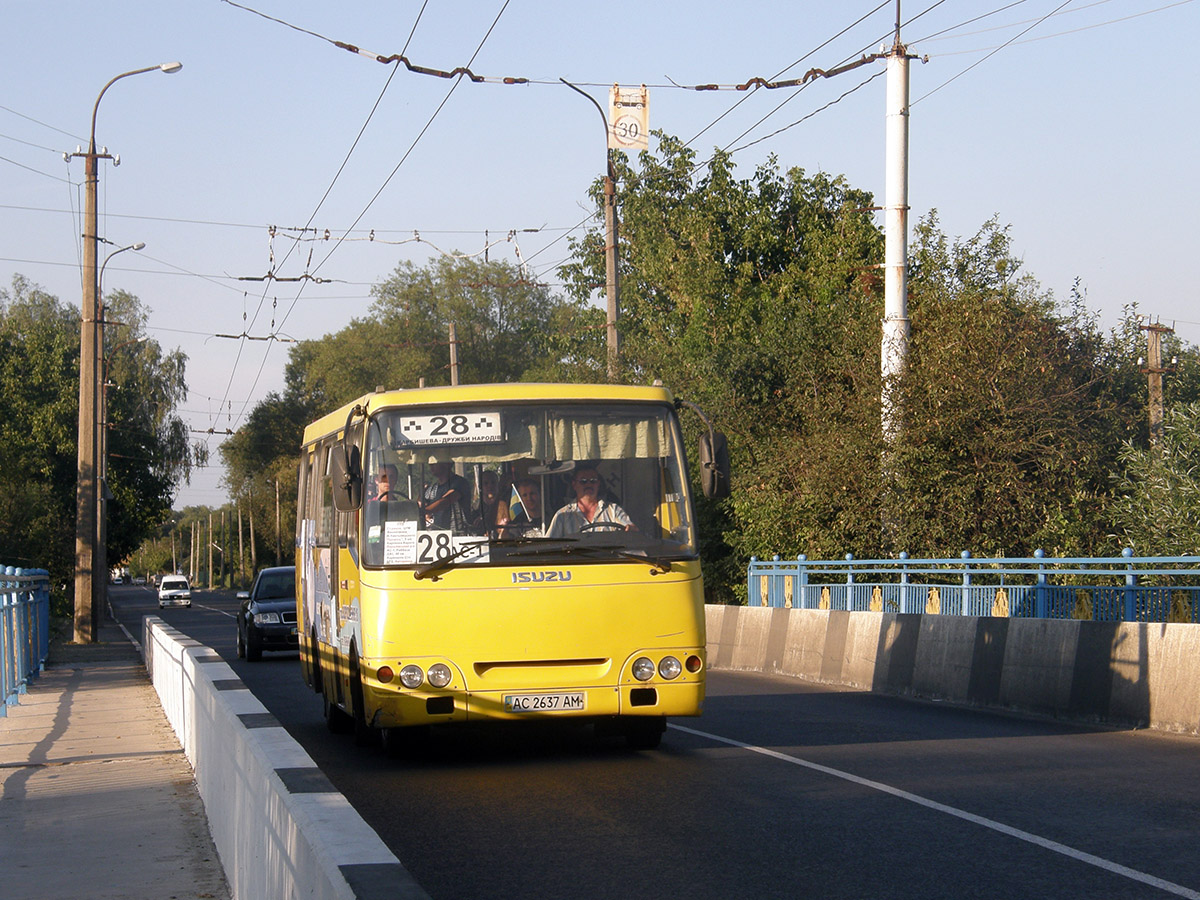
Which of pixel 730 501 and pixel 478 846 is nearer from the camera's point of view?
pixel 478 846

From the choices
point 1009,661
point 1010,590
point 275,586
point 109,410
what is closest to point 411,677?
point 1009,661

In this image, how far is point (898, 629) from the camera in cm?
1662

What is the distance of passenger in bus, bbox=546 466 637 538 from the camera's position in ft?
34.1

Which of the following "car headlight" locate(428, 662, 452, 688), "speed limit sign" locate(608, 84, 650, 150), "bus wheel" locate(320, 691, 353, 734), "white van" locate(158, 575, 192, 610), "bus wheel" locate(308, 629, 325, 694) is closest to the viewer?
"car headlight" locate(428, 662, 452, 688)

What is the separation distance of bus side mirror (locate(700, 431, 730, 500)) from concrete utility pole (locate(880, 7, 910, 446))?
1461cm

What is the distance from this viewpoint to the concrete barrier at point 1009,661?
12.2 metres

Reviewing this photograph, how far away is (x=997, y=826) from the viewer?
7719 millimetres

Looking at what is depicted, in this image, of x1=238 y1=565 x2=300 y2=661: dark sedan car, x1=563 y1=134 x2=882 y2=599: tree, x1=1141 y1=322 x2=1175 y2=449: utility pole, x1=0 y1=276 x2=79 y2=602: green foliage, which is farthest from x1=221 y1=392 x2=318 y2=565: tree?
x1=238 y1=565 x2=300 y2=661: dark sedan car

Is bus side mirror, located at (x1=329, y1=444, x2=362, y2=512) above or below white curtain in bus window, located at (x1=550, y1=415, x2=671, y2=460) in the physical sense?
below

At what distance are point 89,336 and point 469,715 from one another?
74.6 feet

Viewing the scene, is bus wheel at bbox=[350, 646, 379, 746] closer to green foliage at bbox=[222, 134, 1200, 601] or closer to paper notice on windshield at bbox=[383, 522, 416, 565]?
paper notice on windshield at bbox=[383, 522, 416, 565]

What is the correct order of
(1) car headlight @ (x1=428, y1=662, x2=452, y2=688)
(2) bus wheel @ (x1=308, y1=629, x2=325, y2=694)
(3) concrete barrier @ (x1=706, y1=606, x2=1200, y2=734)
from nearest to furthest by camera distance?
(1) car headlight @ (x1=428, y1=662, x2=452, y2=688) < (3) concrete barrier @ (x1=706, y1=606, x2=1200, y2=734) < (2) bus wheel @ (x1=308, y1=629, x2=325, y2=694)

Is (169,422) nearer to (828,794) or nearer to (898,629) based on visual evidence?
(898,629)

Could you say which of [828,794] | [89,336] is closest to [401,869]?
[828,794]
